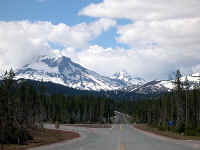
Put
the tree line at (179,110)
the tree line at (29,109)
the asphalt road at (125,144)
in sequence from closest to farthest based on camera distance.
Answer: the asphalt road at (125,144) < the tree line at (29,109) < the tree line at (179,110)

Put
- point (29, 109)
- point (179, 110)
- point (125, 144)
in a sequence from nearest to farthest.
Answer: point (125, 144), point (29, 109), point (179, 110)

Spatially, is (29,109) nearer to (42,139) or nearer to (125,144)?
(42,139)

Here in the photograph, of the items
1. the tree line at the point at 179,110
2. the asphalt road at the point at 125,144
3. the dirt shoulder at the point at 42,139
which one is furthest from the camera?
the tree line at the point at 179,110

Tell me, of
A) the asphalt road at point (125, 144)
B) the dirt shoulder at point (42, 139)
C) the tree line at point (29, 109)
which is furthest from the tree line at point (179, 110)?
the tree line at point (29, 109)

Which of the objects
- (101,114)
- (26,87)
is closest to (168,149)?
(26,87)

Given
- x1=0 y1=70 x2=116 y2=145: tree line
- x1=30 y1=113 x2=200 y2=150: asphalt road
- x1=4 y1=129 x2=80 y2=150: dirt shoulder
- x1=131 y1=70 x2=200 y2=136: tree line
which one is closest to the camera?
x1=30 y1=113 x2=200 y2=150: asphalt road

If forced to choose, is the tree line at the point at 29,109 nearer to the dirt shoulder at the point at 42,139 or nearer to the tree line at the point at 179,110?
the dirt shoulder at the point at 42,139

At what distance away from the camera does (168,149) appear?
2420 cm

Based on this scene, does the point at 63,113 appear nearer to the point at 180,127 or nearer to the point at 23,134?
the point at 180,127

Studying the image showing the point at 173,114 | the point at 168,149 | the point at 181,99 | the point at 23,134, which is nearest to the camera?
the point at 168,149

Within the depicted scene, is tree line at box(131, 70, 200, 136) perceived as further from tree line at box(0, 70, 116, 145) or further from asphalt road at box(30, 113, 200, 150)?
tree line at box(0, 70, 116, 145)

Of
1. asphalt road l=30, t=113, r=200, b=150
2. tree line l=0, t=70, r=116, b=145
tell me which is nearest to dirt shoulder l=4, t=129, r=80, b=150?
tree line l=0, t=70, r=116, b=145

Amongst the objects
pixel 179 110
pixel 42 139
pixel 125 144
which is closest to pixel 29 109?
pixel 42 139

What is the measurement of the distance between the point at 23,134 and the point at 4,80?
5.82 metres
